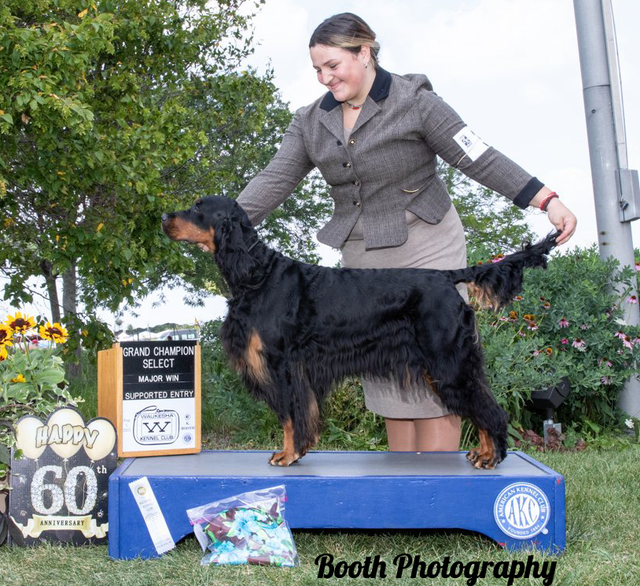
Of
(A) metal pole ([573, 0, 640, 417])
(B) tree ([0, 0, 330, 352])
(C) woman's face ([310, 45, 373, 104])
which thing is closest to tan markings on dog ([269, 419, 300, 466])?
(C) woman's face ([310, 45, 373, 104])

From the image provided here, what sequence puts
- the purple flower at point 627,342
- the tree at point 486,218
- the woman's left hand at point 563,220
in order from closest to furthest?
the woman's left hand at point 563,220, the purple flower at point 627,342, the tree at point 486,218

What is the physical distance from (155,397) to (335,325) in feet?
2.74

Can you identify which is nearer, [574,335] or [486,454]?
[486,454]

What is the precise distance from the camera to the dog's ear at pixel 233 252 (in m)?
2.78

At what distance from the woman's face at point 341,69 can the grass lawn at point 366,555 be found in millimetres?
1787

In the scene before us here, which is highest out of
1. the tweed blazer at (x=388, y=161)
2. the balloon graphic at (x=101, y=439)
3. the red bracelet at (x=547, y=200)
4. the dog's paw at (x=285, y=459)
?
the tweed blazer at (x=388, y=161)

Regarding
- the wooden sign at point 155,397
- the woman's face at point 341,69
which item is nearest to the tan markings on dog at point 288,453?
the wooden sign at point 155,397

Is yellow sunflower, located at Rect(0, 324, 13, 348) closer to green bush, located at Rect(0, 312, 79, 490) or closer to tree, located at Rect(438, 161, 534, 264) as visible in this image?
green bush, located at Rect(0, 312, 79, 490)

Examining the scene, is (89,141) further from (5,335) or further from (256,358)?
(256,358)

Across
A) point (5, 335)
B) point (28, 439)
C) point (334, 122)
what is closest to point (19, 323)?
point (5, 335)

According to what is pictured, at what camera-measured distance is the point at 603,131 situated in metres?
5.81

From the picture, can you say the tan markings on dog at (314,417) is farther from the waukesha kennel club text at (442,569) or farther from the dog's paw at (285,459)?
the waukesha kennel club text at (442,569)

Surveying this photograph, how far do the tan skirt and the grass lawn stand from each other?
514mm

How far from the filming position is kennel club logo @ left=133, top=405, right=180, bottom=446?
3.03 m
